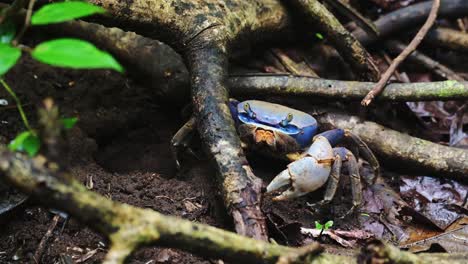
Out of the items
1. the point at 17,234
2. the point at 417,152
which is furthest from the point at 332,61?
the point at 17,234

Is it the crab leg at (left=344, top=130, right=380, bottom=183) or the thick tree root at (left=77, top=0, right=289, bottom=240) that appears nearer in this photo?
the thick tree root at (left=77, top=0, right=289, bottom=240)

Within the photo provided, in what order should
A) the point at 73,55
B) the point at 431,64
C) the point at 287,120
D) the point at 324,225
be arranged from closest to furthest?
the point at 73,55 < the point at 324,225 < the point at 287,120 < the point at 431,64

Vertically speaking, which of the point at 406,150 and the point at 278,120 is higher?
the point at 278,120

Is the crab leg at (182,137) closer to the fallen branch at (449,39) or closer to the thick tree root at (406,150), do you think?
the thick tree root at (406,150)

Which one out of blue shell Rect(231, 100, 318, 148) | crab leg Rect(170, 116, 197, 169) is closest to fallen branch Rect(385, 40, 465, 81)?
blue shell Rect(231, 100, 318, 148)

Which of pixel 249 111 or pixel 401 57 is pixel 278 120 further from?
pixel 401 57

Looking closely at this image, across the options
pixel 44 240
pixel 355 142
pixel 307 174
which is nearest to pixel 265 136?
pixel 307 174

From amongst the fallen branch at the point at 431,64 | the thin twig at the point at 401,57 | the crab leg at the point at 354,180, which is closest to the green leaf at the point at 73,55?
the crab leg at the point at 354,180

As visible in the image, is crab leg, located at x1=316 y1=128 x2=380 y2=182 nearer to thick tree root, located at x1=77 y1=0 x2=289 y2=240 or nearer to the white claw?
the white claw
